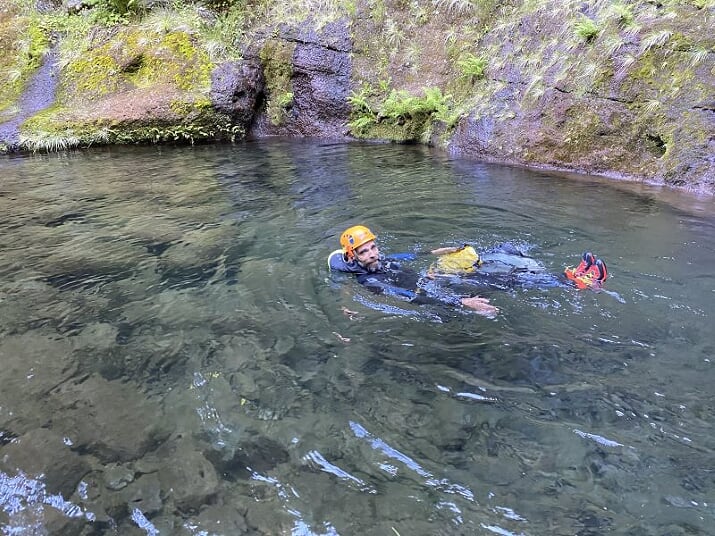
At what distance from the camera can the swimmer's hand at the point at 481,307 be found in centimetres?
549

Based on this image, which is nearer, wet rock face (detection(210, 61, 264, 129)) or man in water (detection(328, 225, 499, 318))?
man in water (detection(328, 225, 499, 318))

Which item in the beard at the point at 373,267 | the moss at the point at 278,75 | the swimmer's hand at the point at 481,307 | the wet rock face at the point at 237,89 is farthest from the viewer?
the moss at the point at 278,75

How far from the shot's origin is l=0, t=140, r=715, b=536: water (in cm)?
331

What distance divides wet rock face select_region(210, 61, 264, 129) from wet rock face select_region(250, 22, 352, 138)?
3.89 ft

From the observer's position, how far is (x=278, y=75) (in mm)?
17219

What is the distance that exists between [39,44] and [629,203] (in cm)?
1906

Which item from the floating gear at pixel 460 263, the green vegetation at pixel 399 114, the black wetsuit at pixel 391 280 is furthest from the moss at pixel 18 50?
→ the floating gear at pixel 460 263

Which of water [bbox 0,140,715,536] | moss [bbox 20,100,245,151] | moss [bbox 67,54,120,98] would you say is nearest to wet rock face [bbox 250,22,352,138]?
moss [bbox 20,100,245,151]

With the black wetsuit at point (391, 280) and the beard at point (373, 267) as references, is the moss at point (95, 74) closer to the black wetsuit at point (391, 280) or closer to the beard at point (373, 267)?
the black wetsuit at point (391, 280)

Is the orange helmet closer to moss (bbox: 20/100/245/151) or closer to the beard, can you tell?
the beard

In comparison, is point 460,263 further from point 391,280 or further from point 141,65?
point 141,65

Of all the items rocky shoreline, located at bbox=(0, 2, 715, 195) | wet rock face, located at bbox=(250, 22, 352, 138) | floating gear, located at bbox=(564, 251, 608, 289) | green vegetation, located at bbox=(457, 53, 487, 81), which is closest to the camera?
floating gear, located at bbox=(564, 251, 608, 289)

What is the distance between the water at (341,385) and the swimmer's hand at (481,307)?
0.53 ft

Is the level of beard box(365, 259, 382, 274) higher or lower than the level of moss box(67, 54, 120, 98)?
lower
